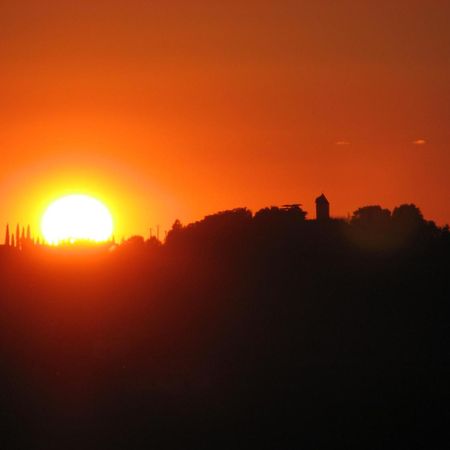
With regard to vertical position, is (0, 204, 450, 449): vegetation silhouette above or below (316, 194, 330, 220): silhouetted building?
below

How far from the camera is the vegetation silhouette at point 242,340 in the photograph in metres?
62.3

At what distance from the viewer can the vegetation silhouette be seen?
62281mm

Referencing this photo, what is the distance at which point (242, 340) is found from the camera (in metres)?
73.9

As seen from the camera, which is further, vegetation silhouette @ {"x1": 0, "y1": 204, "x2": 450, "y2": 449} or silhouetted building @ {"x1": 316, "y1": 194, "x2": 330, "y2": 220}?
silhouetted building @ {"x1": 316, "y1": 194, "x2": 330, "y2": 220}

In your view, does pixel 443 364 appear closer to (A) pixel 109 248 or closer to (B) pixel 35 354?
(B) pixel 35 354

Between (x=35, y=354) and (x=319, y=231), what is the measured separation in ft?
96.7

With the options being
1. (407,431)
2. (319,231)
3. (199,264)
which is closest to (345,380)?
(407,431)

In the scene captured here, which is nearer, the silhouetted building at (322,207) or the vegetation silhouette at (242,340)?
the vegetation silhouette at (242,340)

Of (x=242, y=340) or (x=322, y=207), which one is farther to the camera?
(x=322, y=207)

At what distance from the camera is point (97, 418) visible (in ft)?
206

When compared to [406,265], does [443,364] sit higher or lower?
lower

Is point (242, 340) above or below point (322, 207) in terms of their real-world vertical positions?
below

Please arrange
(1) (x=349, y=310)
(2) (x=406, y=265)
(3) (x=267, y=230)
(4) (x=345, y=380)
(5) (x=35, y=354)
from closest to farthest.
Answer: (4) (x=345, y=380) → (5) (x=35, y=354) → (1) (x=349, y=310) → (2) (x=406, y=265) → (3) (x=267, y=230)

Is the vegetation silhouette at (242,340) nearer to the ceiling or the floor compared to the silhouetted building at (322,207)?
nearer to the floor
